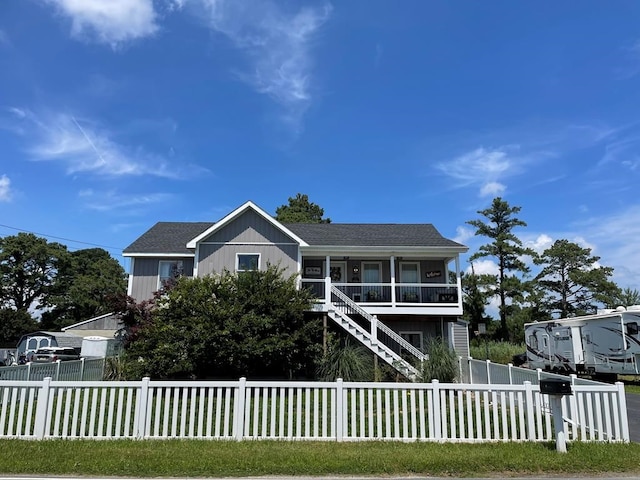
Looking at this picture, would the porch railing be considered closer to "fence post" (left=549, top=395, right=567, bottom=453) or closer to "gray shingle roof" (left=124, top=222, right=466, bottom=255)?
"gray shingle roof" (left=124, top=222, right=466, bottom=255)

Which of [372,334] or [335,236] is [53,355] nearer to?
[335,236]

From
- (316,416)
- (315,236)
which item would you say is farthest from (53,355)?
(316,416)

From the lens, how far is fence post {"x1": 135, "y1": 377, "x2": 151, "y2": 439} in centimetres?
743

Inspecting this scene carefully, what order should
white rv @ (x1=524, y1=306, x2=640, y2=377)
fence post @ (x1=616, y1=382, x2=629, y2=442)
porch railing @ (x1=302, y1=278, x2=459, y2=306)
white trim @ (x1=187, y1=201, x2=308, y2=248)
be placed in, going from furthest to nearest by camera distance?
1. porch railing @ (x1=302, y1=278, x2=459, y2=306)
2. white trim @ (x1=187, y1=201, x2=308, y2=248)
3. white rv @ (x1=524, y1=306, x2=640, y2=377)
4. fence post @ (x1=616, y1=382, x2=629, y2=442)

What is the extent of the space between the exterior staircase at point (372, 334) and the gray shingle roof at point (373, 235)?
2844 mm

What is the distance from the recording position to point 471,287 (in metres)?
38.2

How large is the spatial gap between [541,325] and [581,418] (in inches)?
701

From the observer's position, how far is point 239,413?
7.50 metres

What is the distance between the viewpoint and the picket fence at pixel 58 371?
36.2ft

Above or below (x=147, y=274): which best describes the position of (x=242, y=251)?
above

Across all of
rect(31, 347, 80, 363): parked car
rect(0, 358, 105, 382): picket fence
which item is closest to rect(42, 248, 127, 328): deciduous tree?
rect(31, 347, 80, 363): parked car

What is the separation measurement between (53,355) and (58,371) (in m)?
12.7

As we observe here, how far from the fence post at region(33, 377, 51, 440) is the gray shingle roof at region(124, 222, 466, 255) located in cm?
1317

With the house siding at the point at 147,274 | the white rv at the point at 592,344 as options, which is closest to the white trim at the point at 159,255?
the house siding at the point at 147,274
